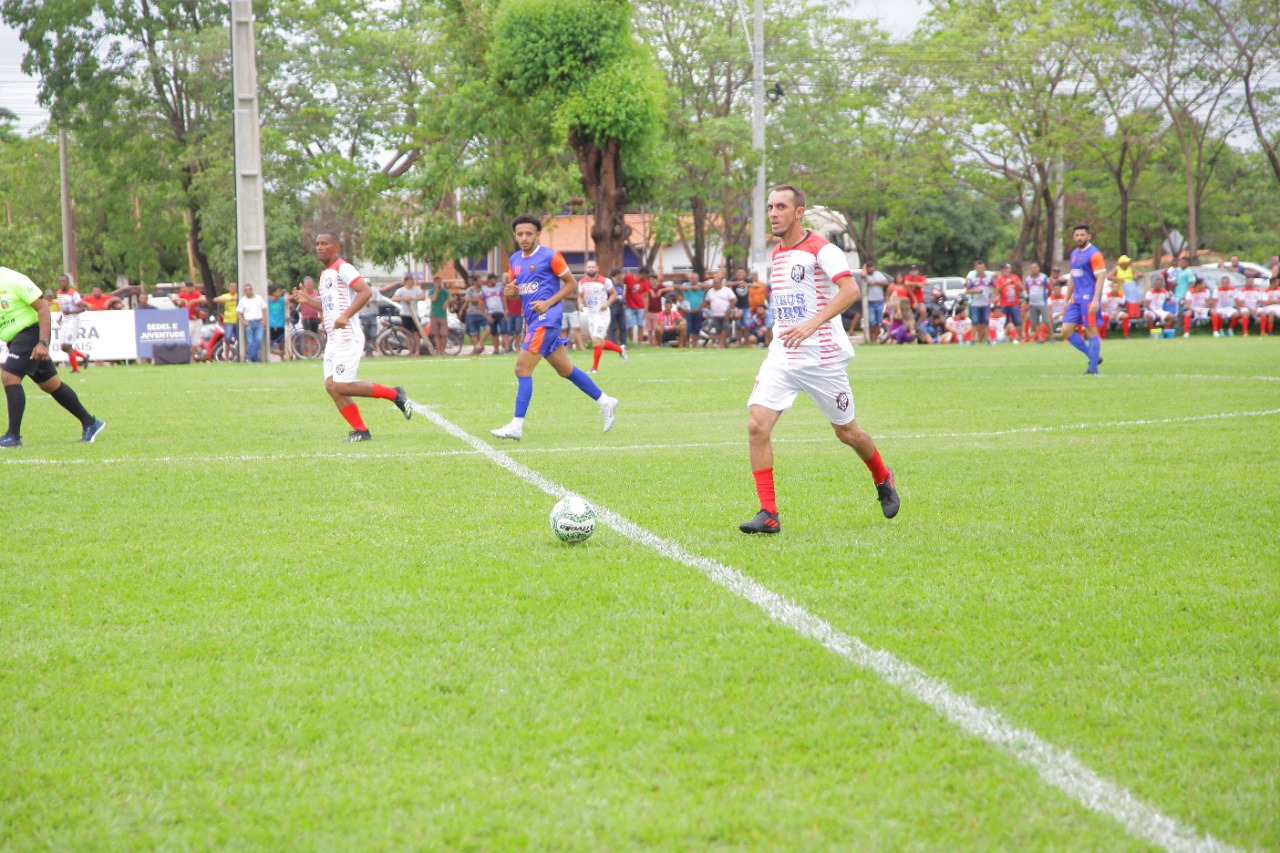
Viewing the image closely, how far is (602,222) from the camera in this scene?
33469 millimetres

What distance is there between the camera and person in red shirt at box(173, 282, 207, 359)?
3003cm

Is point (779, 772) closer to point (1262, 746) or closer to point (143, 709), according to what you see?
point (1262, 746)

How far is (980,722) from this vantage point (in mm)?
3836

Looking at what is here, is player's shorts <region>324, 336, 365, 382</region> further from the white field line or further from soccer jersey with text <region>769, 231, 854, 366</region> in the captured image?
soccer jersey with text <region>769, 231, 854, 366</region>

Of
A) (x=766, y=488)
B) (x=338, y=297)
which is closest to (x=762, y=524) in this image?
(x=766, y=488)

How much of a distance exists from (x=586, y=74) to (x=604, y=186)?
9.63 ft

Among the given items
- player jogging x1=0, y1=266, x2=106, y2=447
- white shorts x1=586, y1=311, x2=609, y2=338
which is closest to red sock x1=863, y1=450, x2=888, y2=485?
player jogging x1=0, y1=266, x2=106, y2=447

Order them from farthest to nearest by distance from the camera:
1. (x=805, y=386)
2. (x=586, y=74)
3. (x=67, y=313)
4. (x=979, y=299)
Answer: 1. (x=586, y=74)
2. (x=979, y=299)
3. (x=67, y=313)
4. (x=805, y=386)

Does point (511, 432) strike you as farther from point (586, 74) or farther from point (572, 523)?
point (586, 74)

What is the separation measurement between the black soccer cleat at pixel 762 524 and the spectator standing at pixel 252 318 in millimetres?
23487

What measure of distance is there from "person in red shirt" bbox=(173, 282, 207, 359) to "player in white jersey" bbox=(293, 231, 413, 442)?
19.0 m

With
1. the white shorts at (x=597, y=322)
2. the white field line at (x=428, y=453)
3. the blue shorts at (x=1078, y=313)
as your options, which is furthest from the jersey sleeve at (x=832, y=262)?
the white shorts at (x=597, y=322)

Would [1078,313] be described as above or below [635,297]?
below

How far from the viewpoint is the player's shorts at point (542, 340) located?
12.0 m
